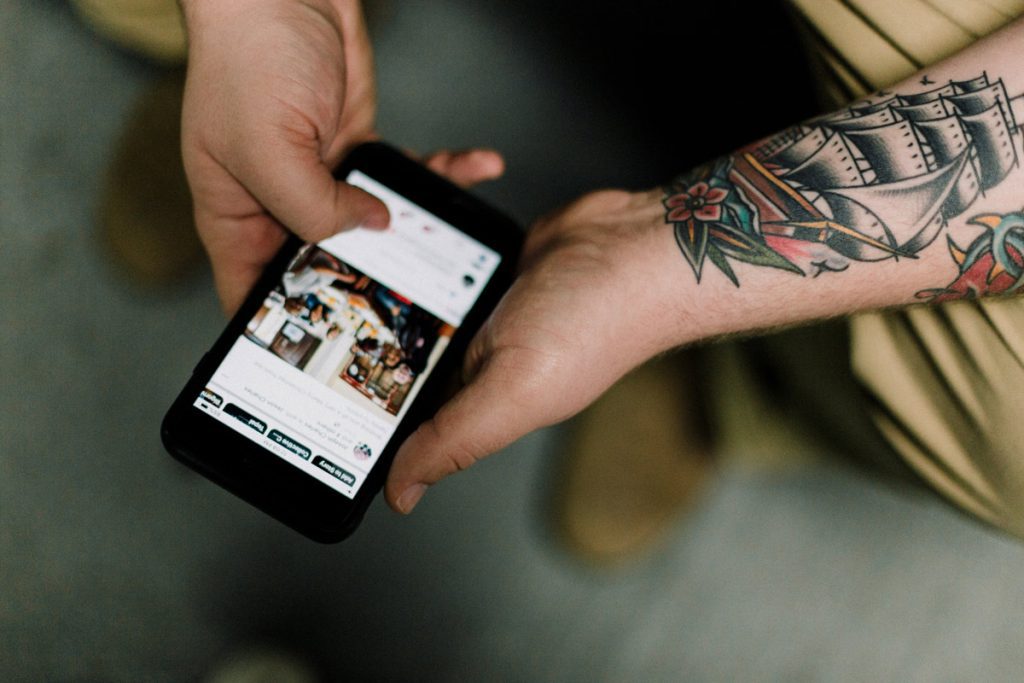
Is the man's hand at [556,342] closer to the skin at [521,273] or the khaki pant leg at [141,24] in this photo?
the skin at [521,273]

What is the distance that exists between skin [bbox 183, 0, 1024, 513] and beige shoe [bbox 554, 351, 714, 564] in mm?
449

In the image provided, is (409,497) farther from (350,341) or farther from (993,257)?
(993,257)

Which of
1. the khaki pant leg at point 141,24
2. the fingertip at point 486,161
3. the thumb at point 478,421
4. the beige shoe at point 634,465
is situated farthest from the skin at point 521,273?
the beige shoe at point 634,465

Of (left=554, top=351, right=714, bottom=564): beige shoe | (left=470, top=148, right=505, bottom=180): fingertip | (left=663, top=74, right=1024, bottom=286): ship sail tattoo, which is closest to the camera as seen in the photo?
(left=663, top=74, right=1024, bottom=286): ship sail tattoo

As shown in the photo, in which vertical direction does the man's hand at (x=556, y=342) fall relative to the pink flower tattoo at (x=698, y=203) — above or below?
below

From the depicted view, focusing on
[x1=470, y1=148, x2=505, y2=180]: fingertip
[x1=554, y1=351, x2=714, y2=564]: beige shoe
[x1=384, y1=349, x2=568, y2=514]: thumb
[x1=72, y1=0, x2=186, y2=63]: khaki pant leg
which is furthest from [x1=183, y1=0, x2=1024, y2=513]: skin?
[x1=554, y1=351, x2=714, y2=564]: beige shoe

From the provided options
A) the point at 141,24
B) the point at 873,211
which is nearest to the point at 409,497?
the point at 873,211

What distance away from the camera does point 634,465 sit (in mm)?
1175

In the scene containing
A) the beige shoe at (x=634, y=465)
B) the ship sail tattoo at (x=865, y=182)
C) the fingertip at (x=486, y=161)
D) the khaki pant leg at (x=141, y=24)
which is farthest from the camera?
the beige shoe at (x=634, y=465)

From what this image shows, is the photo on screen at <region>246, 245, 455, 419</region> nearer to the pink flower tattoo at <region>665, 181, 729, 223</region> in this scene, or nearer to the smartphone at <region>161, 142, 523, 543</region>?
the smartphone at <region>161, 142, 523, 543</region>

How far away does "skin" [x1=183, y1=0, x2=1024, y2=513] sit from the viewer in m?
0.64

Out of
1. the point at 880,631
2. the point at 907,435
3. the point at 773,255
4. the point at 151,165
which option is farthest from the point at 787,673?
the point at 151,165

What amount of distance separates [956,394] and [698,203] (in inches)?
12.1

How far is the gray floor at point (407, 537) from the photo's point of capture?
1011 millimetres
